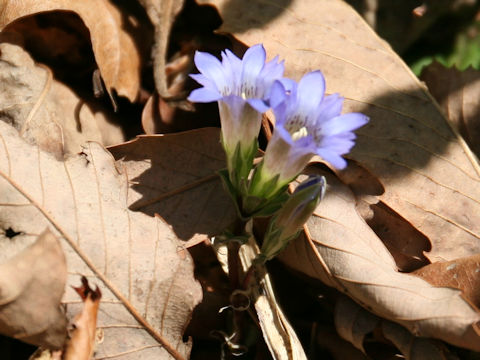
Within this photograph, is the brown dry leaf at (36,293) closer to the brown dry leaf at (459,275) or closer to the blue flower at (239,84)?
the blue flower at (239,84)

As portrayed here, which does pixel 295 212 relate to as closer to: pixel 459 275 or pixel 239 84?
pixel 239 84

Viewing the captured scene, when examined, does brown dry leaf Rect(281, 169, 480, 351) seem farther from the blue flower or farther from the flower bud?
the blue flower

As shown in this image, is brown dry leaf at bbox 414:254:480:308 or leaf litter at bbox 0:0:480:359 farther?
brown dry leaf at bbox 414:254:480:308

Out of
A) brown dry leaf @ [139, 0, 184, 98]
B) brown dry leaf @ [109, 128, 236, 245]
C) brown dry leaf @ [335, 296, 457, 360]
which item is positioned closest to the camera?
brown dry leaf @ [335, 296, 457, 360]

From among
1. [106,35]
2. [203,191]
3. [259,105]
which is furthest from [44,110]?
[259,105]

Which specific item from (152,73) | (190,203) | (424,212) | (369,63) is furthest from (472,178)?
(152,73)

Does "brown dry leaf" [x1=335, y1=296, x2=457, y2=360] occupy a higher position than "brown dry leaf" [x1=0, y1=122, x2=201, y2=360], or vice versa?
"brown dry leaf" [x1=0, y1=122, x2=201, y2=360]

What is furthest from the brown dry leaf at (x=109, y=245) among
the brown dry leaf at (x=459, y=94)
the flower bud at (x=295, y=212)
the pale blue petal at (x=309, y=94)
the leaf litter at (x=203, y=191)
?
the brown dry leaf at (x=459, y=94)

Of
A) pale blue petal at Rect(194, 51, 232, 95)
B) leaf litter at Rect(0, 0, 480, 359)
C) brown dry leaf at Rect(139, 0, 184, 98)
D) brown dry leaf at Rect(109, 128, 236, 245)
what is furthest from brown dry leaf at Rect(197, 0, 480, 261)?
pale blue petal at Rect(194, 51, 232, 95)
